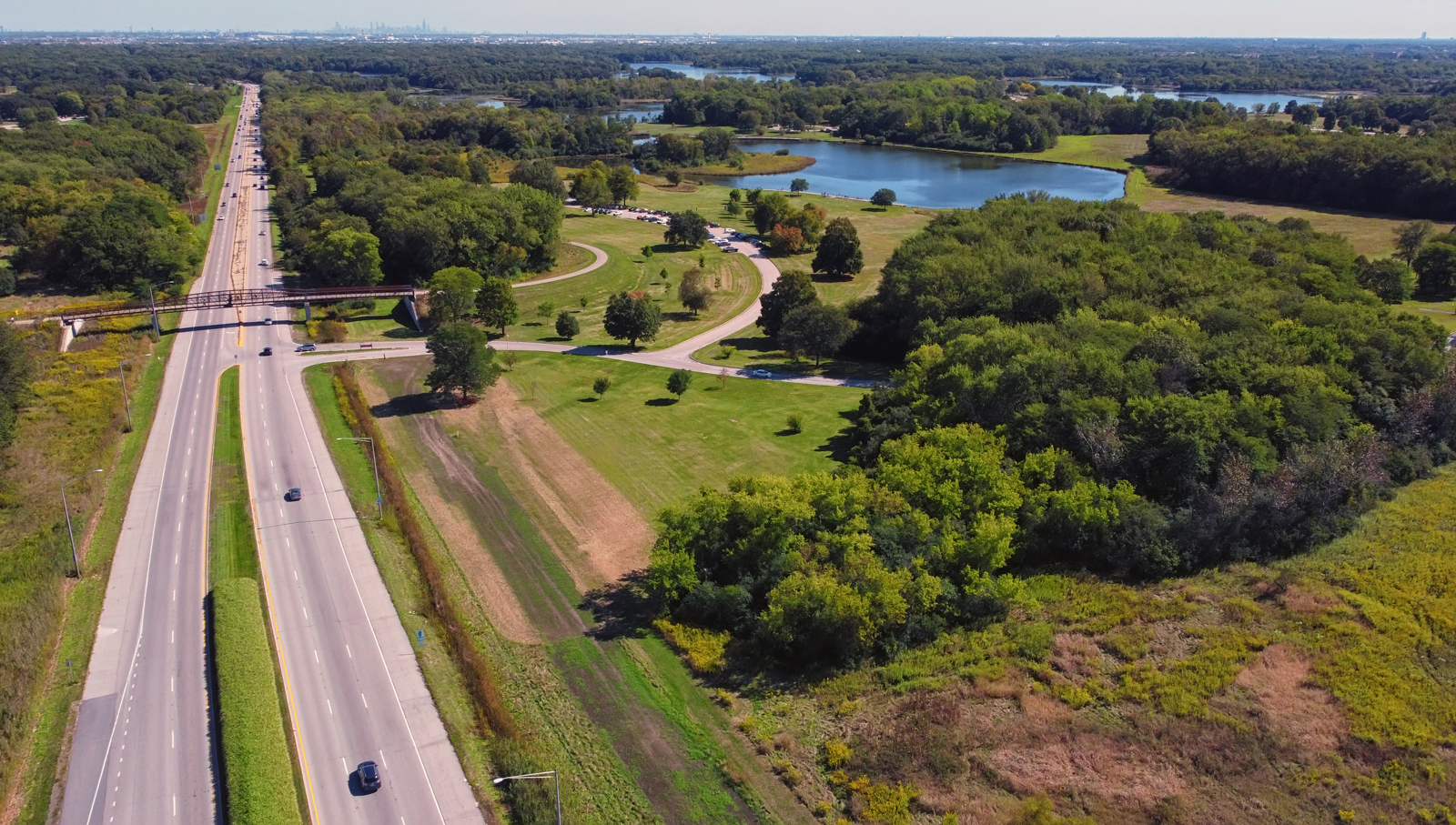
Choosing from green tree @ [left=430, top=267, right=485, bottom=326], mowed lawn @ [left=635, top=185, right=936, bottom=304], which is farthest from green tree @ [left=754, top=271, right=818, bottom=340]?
green tree @ [left=430, top=267, right=485, bottom=326]

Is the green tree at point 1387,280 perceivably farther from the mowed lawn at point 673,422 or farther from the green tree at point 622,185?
the green tree at point 622,185

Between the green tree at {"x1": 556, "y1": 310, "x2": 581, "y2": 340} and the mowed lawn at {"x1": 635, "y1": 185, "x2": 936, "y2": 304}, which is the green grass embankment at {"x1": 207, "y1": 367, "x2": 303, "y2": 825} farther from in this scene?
the mowed lawn at {"x1": 635, "y1": 185, "x2": 936, "y2": 304}

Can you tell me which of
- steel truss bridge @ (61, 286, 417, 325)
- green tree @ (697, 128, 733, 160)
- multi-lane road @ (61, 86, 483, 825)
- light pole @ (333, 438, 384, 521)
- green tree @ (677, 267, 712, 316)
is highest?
green tree @ (697, 128, 733, 160)

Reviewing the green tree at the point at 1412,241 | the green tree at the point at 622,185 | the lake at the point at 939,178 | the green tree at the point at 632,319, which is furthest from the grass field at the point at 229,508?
the lake at the point at 939,178

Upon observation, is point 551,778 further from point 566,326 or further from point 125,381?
point 125,381

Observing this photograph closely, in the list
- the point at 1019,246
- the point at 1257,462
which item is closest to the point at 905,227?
the point at 1019,246

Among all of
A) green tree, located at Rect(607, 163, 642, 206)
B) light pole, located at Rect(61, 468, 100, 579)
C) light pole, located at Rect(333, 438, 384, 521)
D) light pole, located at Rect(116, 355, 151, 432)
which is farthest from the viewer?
green tree, located at Rect(607, 163, 642, 206)

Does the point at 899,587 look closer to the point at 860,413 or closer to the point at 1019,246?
the point at 860,413
